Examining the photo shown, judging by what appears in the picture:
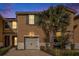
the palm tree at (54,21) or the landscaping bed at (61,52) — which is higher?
the palm tree at (54,21)

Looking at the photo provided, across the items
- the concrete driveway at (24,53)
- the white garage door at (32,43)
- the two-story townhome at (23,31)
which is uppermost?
the two-story townhome at (23,31)

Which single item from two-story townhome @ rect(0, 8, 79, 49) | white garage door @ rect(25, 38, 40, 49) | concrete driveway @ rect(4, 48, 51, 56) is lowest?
concrete driveway @ rect(4, 48, 51, 56)

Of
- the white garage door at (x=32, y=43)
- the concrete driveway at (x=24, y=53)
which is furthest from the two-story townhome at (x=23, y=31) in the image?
the concrete driveway at (x=24, y=53)

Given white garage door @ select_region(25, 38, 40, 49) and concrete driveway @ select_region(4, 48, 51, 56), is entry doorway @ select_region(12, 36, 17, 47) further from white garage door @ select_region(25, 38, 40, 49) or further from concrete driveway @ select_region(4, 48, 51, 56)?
white garage door @ select_region(25, 38, 40, 49)

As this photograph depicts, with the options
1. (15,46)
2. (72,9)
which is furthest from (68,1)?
(15,46)

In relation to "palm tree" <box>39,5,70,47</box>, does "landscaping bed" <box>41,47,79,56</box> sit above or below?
below

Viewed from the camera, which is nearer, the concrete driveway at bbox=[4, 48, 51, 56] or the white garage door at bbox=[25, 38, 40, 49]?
the concrete driveway at bbox=[4, 48, 51, 56]

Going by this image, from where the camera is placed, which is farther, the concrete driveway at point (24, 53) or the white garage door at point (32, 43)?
the white garage door at point (32, 43)

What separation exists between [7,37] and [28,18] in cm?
65

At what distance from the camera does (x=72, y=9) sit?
883 inches

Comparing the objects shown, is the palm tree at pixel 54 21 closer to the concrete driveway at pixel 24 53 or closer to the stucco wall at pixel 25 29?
the stucco wall at pixel 25 29

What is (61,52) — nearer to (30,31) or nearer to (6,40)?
(30,31)

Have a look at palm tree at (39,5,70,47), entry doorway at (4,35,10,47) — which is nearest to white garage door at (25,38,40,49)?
palm tree at (39,5,70,47)

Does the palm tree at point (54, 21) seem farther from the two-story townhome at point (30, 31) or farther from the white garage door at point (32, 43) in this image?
the white garage door at point (32, 43)
